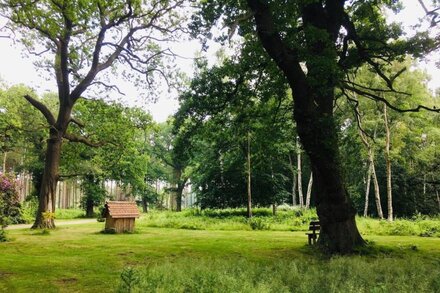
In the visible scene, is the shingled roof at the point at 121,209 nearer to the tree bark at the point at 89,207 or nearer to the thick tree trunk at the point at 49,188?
the thick tree trunk at the point at 49,188

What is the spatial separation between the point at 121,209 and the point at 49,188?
456cm

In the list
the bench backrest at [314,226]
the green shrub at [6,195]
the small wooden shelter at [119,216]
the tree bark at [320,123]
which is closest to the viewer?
the tree bark at [320,123]

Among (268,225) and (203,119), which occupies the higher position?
(203,119)

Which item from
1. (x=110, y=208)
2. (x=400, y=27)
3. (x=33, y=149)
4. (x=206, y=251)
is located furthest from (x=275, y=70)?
(x=33, y=149)

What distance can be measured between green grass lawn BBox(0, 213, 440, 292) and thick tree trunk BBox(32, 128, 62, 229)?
4490 mm

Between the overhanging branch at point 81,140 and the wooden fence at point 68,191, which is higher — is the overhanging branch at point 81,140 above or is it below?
above

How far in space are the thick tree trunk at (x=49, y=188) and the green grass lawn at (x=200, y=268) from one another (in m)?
4.49

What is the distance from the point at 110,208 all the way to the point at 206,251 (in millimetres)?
8539

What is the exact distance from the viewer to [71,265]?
9.93 meters

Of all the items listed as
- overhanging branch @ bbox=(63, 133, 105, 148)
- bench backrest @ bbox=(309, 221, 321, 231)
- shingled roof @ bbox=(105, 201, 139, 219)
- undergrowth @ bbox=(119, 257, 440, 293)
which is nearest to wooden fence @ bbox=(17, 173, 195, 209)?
overhanging branch @ bbox=(63, 133, 105, 148)

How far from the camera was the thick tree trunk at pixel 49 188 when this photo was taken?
20.6m

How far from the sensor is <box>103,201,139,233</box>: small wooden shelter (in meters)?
19.9

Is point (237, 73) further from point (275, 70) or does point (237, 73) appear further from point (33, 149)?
point (33, 149)


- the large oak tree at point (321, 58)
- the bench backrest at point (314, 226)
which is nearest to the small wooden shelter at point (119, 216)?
the bench backrest at point (314, 226)
